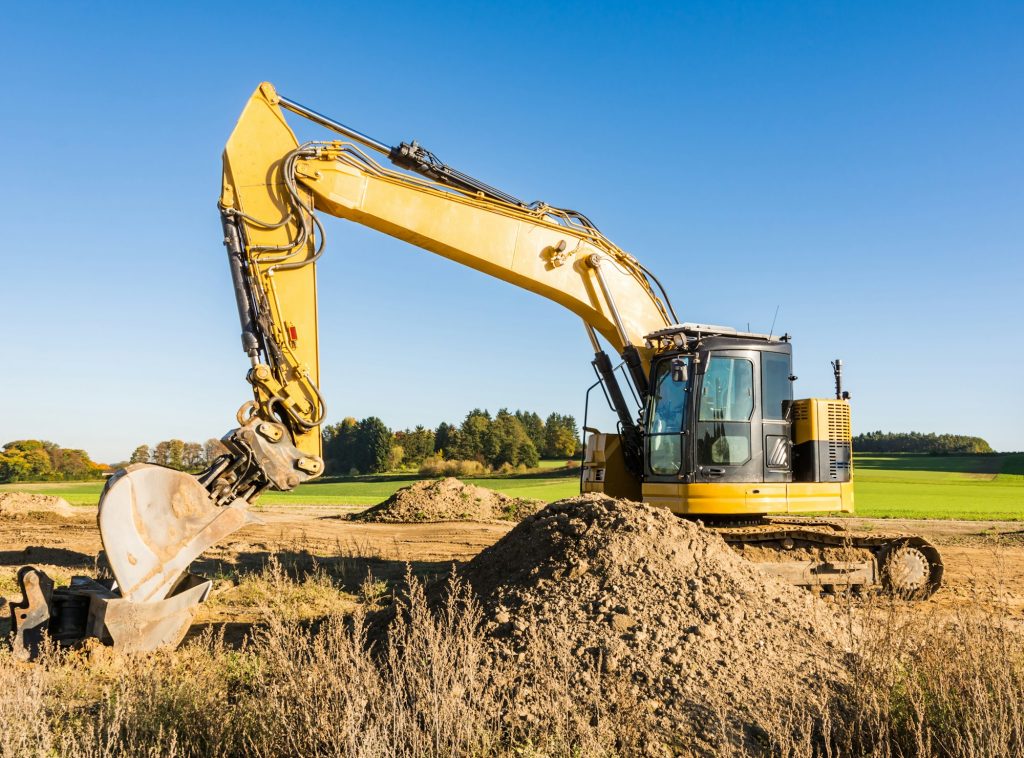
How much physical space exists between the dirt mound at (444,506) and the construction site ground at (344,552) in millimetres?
593

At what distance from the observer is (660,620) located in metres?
5.42

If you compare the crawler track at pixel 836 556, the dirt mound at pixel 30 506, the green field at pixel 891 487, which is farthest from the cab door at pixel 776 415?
the dirt mound at pixel 30 506

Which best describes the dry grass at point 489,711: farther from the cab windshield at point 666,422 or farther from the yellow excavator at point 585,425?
the cab windshield at point 666,422

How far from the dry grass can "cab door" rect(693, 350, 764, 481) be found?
3.64 metres

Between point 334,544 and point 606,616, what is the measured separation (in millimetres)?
10288

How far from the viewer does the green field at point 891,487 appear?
75.4 ft

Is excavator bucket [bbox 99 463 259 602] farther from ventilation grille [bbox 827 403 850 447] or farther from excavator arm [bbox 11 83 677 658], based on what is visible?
ventilation grille [bbox 827 403 850 447]

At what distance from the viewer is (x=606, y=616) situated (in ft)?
18.0

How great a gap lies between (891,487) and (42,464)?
40.3 m

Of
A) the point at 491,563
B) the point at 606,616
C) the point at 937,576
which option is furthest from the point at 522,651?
the point at 937,576

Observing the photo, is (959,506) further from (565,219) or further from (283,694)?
(283,694)

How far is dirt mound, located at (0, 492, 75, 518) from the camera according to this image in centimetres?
2056

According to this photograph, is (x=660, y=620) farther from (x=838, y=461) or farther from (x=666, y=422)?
(x=838, y=461)

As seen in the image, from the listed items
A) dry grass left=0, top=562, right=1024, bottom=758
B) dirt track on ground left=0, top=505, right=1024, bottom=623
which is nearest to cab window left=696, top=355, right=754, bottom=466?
dirt track on ground left=0, top=505, right=1024, bottom=623
